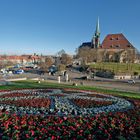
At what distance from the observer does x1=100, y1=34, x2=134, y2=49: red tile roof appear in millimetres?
109125

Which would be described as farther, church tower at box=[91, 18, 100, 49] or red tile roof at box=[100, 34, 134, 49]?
church tower at box=[91, 18, 100, 49]

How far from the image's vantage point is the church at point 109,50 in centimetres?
8500

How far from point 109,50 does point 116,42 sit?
6778 millimetres

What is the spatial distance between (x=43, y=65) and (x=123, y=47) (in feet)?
171

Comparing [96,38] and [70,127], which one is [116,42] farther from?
[70,127]

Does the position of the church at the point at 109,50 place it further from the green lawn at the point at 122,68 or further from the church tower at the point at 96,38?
the green lawn at the point at 122,68

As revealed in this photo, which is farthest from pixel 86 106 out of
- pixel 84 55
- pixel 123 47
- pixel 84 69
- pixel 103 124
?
pixel 123 47

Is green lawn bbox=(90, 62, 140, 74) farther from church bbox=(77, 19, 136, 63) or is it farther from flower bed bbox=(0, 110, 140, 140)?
flower bed bbox=(0, 110, 140, 140)

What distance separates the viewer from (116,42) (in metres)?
111

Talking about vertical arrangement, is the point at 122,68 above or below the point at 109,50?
below

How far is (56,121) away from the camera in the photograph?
8555mm

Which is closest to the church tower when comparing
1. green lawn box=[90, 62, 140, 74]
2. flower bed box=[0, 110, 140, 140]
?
green lawn box=[90, 62, 140, 74]

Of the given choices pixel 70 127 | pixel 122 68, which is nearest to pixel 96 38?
pixel 122 68

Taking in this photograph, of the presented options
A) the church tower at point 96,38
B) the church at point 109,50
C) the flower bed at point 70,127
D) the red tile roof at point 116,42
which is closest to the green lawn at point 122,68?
the church at point 109,50
